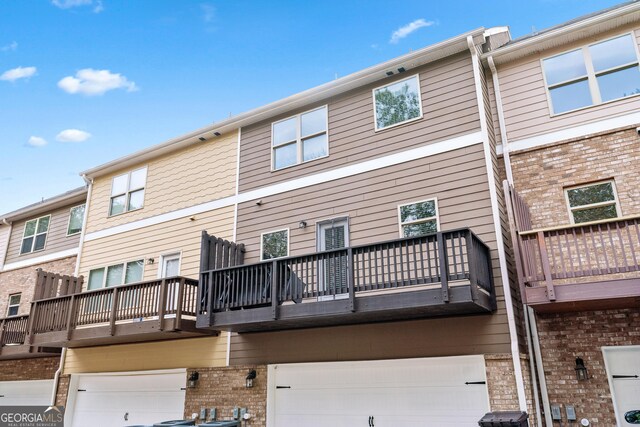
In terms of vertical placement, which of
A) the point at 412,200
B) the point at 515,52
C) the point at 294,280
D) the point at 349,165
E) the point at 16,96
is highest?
the point at 16,96

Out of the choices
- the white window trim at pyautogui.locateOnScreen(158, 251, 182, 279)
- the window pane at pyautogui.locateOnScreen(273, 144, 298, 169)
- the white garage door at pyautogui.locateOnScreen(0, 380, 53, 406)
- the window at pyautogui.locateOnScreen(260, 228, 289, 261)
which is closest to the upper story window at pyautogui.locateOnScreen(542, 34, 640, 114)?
the window pane at pyautogui.locateOnScreen(273, 144, 298, 169)

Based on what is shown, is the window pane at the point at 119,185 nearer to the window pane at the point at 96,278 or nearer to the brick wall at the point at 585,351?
the window pane at the point at 96,278

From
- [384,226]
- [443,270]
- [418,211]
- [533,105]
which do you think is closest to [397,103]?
[418,211]

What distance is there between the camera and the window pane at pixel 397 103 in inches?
399

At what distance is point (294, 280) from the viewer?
844 cm

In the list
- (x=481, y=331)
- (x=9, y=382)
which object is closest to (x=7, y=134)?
(x=9, y=382)

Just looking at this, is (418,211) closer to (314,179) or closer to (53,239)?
(314,179)

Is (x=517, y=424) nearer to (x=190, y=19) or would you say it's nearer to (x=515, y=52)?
(x=515, y=52)

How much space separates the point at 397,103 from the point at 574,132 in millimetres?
3594

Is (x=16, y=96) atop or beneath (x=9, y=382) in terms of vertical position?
atop

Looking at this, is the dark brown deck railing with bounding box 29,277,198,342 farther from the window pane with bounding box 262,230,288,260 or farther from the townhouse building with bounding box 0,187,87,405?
the window pane with bounding box 262,230,288,260

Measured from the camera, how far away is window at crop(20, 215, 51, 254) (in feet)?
54.6

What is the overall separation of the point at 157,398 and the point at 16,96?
715 inches

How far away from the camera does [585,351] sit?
7.57m
